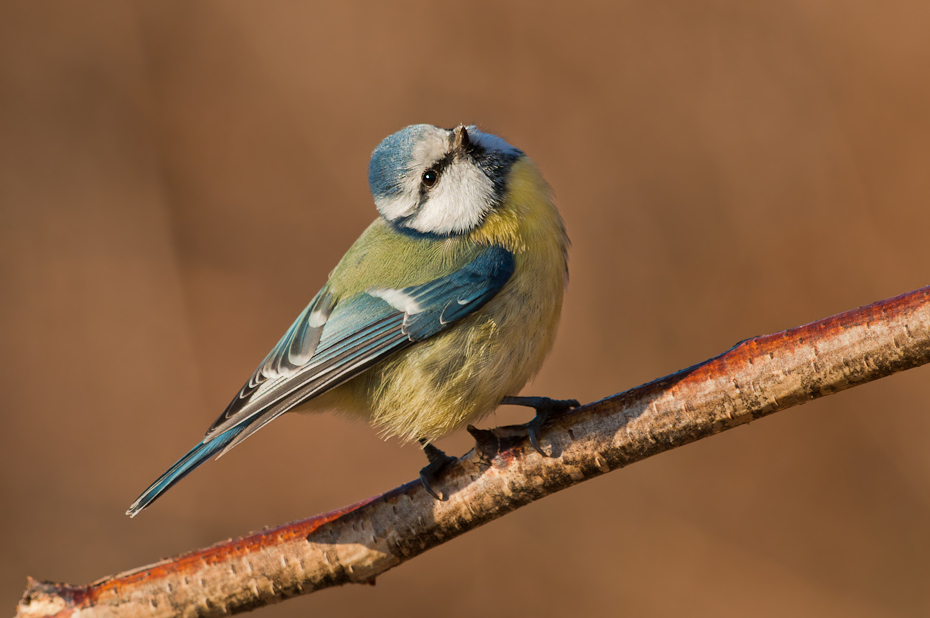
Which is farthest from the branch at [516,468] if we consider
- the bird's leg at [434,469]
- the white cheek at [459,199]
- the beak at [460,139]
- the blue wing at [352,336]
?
the beak at [460,139]

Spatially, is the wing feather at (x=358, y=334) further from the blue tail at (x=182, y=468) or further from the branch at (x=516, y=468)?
the branch at (x=516, y=468)

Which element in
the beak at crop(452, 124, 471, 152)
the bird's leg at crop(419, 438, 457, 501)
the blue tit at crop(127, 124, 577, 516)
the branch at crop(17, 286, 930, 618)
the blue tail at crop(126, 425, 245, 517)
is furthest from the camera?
the beak at crop(452, 124, 471, 152)

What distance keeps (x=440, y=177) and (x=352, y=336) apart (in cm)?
62

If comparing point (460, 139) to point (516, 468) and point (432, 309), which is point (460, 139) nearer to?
point (432, 309)

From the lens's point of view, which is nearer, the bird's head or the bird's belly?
the bird's belly

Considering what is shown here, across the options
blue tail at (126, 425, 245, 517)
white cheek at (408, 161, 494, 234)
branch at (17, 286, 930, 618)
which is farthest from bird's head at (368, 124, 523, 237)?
blue tail at (126, 425, 245, 517)

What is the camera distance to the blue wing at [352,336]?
7.36 ft

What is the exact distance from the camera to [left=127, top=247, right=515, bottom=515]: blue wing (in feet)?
7.36

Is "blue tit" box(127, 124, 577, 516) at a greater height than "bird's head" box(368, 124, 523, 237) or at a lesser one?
lesser

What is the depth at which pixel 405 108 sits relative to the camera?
464 centimetres

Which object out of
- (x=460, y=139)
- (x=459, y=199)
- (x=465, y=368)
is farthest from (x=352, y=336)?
(x=460, y=139)

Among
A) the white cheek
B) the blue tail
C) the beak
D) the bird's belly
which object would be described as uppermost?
the beak

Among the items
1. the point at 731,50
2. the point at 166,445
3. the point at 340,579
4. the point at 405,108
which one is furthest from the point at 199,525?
the point at 731,50

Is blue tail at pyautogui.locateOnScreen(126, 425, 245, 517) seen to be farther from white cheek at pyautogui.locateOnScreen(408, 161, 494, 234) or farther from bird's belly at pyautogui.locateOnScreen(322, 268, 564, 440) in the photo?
white cheek at pyautogui.locateOnScreen(408, 161, 494, 234)
